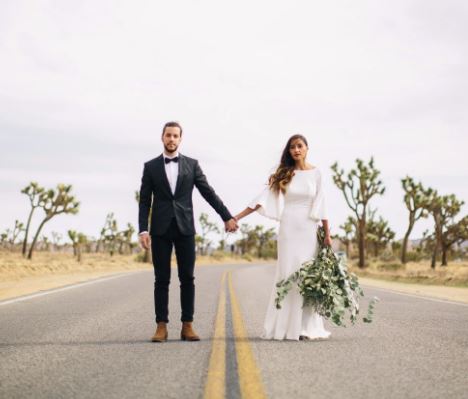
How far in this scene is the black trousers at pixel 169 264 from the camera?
6328mm

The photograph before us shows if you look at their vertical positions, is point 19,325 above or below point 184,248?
below

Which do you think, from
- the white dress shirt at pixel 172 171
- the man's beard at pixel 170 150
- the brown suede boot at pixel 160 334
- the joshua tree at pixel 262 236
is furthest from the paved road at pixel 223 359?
the joshua tree at pixel 262 236

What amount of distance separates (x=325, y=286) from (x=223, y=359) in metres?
1.77

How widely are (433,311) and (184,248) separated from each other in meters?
5.32

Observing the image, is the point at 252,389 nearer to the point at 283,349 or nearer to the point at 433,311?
the point at 283,349

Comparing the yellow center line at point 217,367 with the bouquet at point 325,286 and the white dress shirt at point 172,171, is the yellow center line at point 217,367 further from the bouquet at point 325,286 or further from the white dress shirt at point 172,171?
the white dress shirt at point 172,171

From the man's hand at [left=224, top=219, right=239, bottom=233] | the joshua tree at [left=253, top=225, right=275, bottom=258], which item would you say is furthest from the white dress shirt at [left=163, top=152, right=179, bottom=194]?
the joshua tree at [left=253, top=225, right=275, bottom=258]

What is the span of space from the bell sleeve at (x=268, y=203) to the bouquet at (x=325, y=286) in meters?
0.67

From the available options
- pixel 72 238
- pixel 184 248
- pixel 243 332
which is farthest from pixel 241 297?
pixel 72 238

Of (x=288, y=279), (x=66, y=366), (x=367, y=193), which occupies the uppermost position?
(x=367, y=193)

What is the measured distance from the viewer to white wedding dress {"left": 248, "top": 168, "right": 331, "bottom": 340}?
661 cm

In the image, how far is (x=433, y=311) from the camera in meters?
9.93

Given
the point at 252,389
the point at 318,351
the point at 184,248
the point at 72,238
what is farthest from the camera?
the point at 72,238

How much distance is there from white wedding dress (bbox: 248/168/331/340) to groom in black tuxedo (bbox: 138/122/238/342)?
0.92 metres
